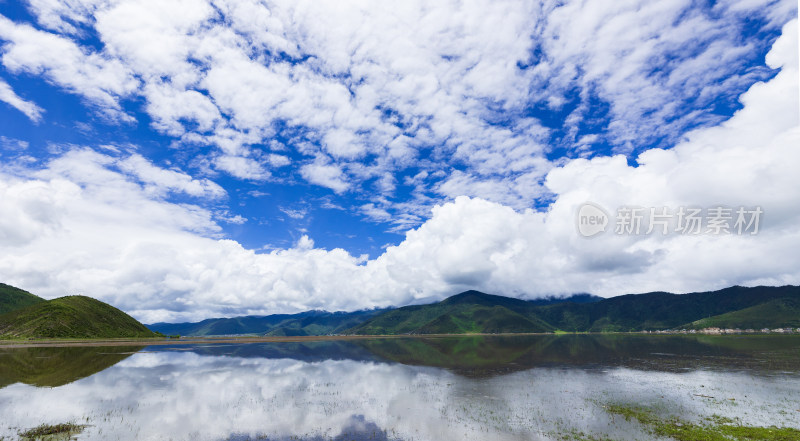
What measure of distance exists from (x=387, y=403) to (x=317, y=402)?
33.2 feet

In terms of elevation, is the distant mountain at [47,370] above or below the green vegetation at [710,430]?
above

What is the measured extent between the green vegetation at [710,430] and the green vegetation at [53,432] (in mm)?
57426

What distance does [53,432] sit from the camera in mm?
33781

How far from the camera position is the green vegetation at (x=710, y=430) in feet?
106

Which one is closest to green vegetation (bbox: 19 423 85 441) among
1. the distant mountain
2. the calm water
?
the calm water

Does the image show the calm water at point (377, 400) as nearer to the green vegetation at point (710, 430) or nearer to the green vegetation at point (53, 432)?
the green vegetation at point (53, 432)

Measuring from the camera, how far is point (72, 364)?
84.6 meters

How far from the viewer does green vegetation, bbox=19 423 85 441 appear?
32.4 meters

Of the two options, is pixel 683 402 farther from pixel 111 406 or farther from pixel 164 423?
pixel 111 406

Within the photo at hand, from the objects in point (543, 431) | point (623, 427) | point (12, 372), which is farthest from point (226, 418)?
Answer: point (12, 372)

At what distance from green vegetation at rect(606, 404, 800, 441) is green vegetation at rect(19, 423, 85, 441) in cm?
5743

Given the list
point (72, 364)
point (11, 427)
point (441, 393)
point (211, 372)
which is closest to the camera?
point (11, 427)


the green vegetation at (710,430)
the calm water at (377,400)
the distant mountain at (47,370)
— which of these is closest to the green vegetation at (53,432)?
the calm water at (377,400)

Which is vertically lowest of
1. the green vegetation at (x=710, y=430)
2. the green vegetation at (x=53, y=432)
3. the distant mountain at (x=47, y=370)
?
the green vegetation at (x=710, y=430)
